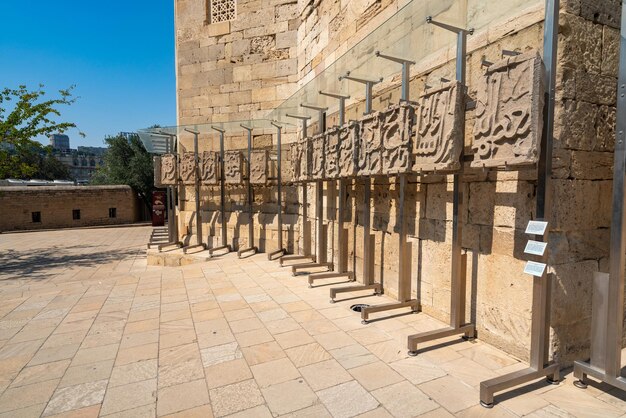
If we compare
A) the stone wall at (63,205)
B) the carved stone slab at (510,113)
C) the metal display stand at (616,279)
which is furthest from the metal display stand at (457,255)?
the stone wall at (63,205)

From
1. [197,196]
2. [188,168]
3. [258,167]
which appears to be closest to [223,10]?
[188,168]

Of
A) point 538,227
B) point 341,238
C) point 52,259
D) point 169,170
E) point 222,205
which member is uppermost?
point 169,170

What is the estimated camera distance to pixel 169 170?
7.81m

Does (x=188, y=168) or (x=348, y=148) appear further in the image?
(x=188, y=168)

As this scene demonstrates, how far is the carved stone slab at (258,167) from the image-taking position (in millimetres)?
6980

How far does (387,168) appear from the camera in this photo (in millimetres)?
3447

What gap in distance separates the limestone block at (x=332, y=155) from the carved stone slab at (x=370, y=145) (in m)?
0.60

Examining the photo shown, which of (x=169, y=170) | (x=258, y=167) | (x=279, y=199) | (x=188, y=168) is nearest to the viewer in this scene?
(x=279, y=199)

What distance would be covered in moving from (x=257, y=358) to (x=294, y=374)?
41 centimetres

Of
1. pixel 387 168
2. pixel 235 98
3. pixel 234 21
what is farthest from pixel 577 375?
pixel 234 21

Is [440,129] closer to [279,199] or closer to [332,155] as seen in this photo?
[332,155]

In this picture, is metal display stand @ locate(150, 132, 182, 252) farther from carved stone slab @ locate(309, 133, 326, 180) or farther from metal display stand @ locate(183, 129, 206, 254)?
carved stone slab @ locate(309, 133, 326, 180)

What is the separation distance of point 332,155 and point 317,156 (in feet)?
1.82

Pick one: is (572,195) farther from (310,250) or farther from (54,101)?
(54,101)
